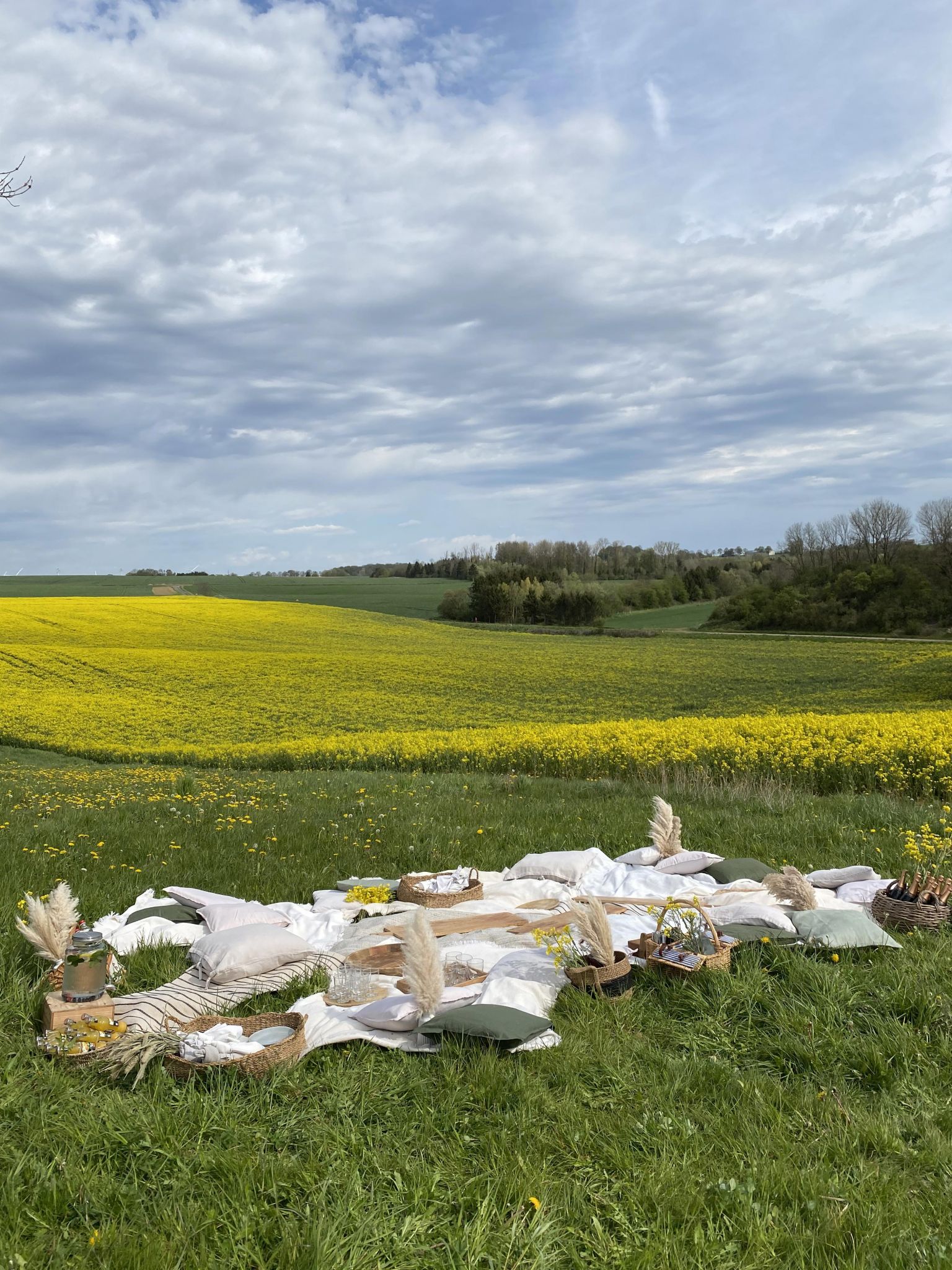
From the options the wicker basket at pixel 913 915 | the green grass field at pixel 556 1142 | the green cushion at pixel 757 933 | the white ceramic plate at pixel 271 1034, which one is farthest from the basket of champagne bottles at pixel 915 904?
the white ceramic plate at pixel 271 1034

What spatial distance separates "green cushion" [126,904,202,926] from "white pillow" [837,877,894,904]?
4.34 metres

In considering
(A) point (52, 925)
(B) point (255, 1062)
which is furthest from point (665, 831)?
(A) point (52, 925)

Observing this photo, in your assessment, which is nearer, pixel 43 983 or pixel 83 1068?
pixel 83 1068

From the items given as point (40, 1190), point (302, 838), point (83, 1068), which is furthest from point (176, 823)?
point (40, 1190)

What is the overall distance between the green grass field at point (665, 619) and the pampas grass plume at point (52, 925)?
67739 millimetres

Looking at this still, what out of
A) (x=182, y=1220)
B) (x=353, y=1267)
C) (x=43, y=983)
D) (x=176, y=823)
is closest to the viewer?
(x=353, y=1267)

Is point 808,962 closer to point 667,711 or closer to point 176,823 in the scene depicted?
point 176,823

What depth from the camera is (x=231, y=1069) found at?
340 cm

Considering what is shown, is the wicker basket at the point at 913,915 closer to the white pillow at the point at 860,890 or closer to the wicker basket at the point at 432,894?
the white pillow at the point at 860,890

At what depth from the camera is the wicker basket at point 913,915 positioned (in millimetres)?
→ 4949

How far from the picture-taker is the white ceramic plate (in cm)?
375

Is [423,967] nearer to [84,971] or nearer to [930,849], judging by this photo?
[84,971]

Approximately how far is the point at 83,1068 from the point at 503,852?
15.2ft

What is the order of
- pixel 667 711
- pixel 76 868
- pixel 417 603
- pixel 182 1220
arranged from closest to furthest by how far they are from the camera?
pixel 182 1220 < pixel 76 868 < pixel 667 711 < pixel 417 603
